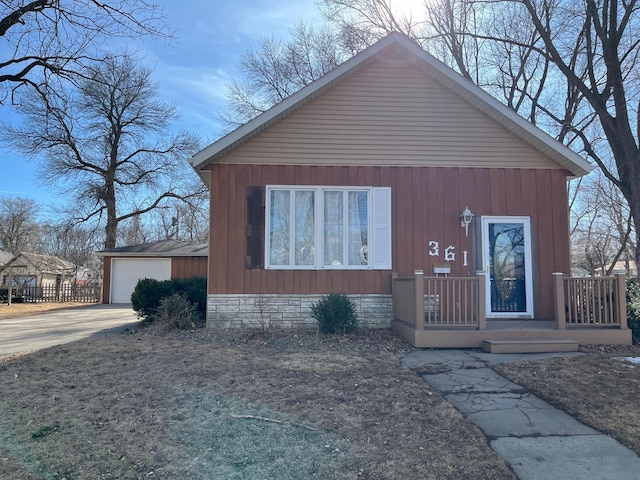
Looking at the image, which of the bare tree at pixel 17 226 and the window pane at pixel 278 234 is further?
the bare tree at pixel 17 226

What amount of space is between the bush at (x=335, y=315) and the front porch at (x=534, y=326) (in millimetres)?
1094

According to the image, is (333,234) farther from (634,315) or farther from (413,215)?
(634,315)

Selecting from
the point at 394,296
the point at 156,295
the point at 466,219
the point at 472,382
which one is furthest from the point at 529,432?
the point at 156,295

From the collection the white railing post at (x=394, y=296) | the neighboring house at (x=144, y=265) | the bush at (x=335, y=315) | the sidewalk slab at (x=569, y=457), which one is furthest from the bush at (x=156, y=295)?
the neighboring house at (x=144, y=265)

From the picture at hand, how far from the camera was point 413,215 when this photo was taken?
29.9 ft

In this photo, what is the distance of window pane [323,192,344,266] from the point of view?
8945 millimetres

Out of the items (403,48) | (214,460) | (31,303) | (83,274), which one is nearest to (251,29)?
(403,48)

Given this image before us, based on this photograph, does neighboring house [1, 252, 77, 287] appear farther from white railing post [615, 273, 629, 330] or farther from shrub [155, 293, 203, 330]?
white railing post [615, 273, 629, 330]

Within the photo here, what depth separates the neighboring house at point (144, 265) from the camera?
19953mm

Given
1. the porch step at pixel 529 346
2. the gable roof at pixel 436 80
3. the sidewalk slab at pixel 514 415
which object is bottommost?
the sidewalk slab at pixel 514 415

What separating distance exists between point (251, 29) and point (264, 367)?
8996 millimetres

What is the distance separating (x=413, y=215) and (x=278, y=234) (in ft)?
9.26

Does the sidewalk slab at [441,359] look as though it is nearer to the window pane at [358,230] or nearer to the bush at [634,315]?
the window pane at [358,230]

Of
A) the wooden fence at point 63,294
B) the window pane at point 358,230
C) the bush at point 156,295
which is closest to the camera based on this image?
the window pane at point 358,230
